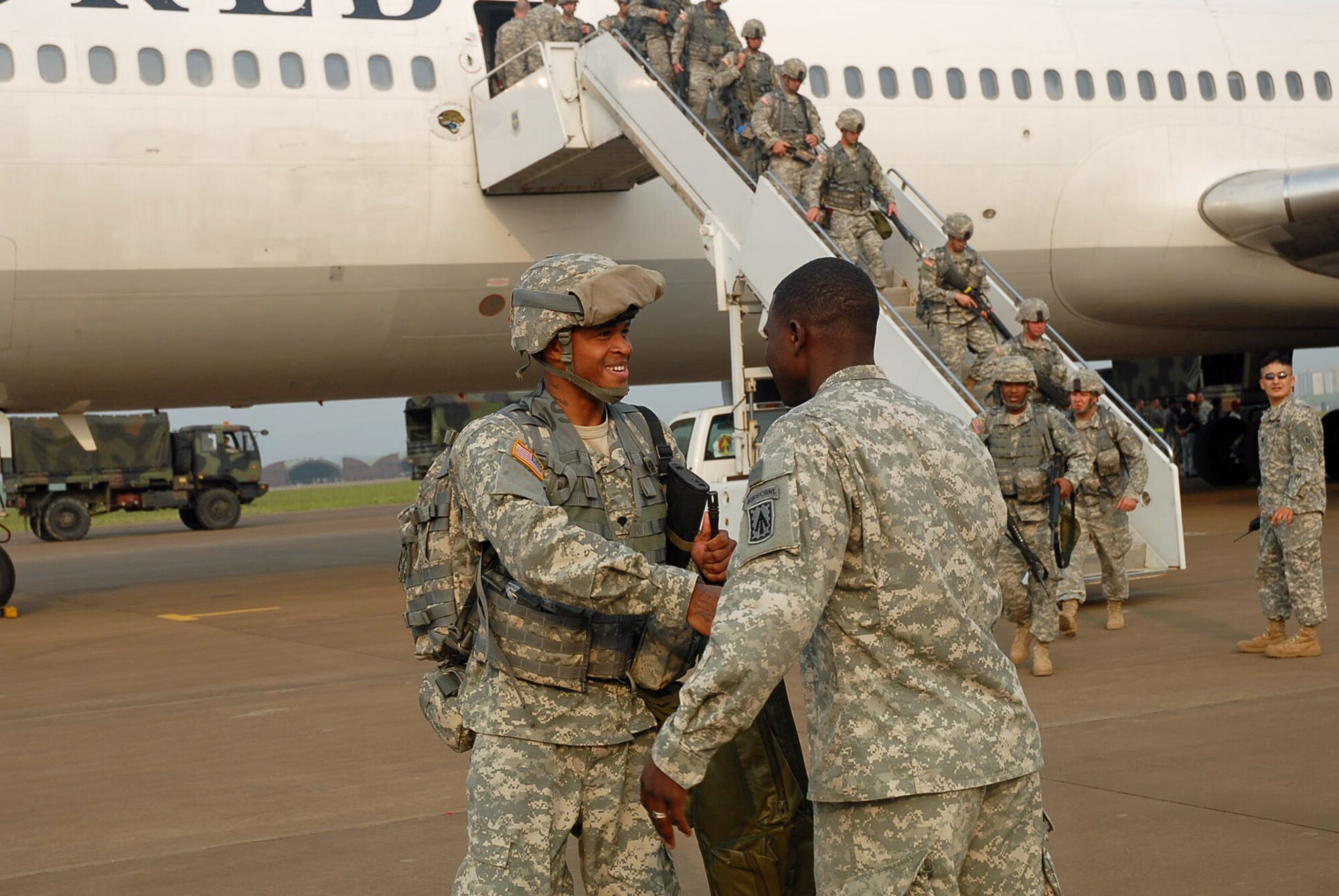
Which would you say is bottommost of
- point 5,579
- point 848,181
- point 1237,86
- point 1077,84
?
point 5,579

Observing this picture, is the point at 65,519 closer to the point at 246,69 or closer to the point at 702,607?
the point at 246,69

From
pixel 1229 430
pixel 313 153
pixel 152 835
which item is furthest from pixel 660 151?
pixel 1229 430

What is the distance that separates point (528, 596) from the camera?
3.38m

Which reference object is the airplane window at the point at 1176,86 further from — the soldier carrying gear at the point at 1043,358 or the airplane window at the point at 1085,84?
the soldier carrying gear at the point at 1043,358

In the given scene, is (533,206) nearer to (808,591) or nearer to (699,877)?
(699,877)

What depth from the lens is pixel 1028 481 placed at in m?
8.84

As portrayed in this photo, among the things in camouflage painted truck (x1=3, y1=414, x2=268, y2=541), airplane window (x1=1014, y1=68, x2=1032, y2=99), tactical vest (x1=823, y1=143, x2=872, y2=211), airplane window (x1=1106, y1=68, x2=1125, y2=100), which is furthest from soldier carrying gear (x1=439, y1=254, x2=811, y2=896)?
camouflage painted truck (x1=3, y1=414, x2=268, y2=541)

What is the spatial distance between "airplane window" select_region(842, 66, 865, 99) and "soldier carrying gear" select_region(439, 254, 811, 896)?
1189 cm

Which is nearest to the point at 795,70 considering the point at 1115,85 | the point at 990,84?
the point at 990,84

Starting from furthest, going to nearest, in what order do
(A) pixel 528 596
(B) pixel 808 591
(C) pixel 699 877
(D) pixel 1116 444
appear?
1. (D) pixel 1116 444
2. (C) pixel 699 877
3. (A) pixel 528 596
4. (B) pixel 808 591

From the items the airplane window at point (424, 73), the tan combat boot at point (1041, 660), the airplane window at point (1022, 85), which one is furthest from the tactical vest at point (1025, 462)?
the airplane window at point (1022, 85)

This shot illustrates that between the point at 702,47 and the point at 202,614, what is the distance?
267 inches

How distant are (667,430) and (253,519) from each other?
35.4 m

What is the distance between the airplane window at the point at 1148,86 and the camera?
53.7 feet
